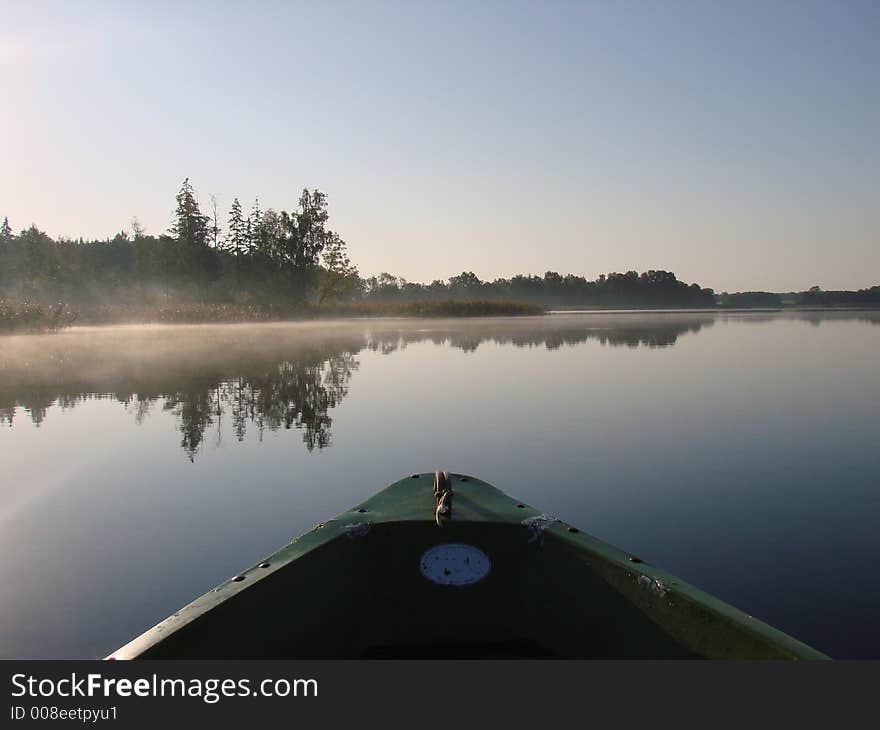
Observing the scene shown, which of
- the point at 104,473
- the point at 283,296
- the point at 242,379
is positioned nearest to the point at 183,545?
the point at 104,473

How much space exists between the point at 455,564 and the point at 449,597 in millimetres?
205

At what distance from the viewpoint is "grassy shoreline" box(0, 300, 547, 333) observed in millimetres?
36000

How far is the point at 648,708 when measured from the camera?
8.08 ft

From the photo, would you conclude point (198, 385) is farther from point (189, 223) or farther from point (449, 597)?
point (189, 223)

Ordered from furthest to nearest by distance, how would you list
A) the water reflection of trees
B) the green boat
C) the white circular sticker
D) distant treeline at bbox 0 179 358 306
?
distant treeline at bbox 0 179 358 306 → the water reflection of trees → the white circular sticker → the green boat

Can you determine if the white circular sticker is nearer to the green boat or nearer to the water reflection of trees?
the green boat

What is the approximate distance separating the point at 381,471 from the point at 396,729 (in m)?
5.28

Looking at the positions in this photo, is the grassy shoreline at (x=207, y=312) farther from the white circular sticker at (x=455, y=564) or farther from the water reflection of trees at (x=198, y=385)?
the white circular sticker at (x=455, y=564)

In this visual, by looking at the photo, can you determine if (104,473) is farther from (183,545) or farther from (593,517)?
(593,517)

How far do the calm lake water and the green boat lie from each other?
133 centimetres

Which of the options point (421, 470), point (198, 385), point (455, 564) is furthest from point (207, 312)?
point (455, 564)

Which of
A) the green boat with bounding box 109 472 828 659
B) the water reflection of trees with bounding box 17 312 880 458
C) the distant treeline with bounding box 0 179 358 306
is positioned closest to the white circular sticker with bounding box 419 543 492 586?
the green boat with bounding box 109 472 828 659

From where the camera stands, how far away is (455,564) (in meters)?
3.83

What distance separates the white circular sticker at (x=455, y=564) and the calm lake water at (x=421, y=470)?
184 cm
